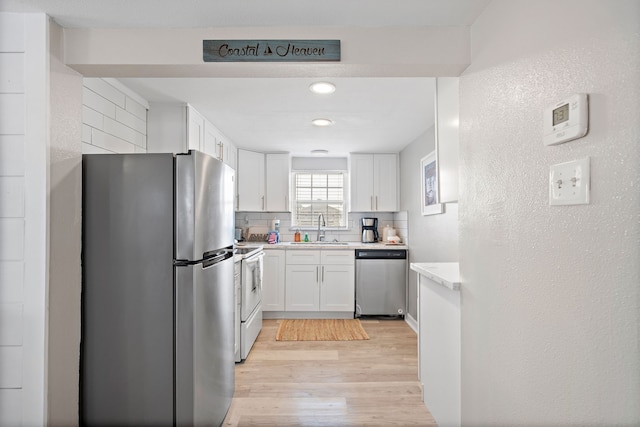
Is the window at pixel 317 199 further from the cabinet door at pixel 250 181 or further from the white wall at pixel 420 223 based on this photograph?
the white wall at pixel 420 223

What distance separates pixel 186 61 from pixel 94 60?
432 millimetres

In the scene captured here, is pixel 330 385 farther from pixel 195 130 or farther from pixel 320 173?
pixel 320 173

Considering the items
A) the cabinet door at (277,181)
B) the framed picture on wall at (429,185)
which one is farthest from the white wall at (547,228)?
the cabinet door at (277,181)

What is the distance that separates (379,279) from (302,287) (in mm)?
992

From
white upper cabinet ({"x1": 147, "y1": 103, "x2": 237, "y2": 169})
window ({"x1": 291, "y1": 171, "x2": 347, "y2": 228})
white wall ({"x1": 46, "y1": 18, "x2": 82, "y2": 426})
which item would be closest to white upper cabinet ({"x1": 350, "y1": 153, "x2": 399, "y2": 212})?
window ({"x1": 291, "y1": 171, "x2": 347, "y2": 228})

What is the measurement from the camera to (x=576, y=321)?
919mm

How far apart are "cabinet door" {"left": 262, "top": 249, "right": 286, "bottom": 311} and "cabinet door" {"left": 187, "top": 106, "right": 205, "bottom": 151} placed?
6.02 feet

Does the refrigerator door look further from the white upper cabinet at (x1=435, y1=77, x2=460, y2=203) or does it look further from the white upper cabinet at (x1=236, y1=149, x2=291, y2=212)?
the white upper cabinet at (x1=236, y1=149, x2=291, y2=212)

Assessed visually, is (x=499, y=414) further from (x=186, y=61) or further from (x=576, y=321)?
(x=186, y=61)

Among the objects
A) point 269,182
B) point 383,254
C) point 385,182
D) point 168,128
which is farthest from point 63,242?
point 385,182

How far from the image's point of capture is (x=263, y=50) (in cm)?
157

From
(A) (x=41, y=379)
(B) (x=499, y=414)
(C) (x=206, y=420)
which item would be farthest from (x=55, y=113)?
(B) (x=499, y=414)

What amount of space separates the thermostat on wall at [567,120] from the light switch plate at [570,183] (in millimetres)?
75

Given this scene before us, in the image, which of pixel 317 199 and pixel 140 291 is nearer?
pixel 140 291
